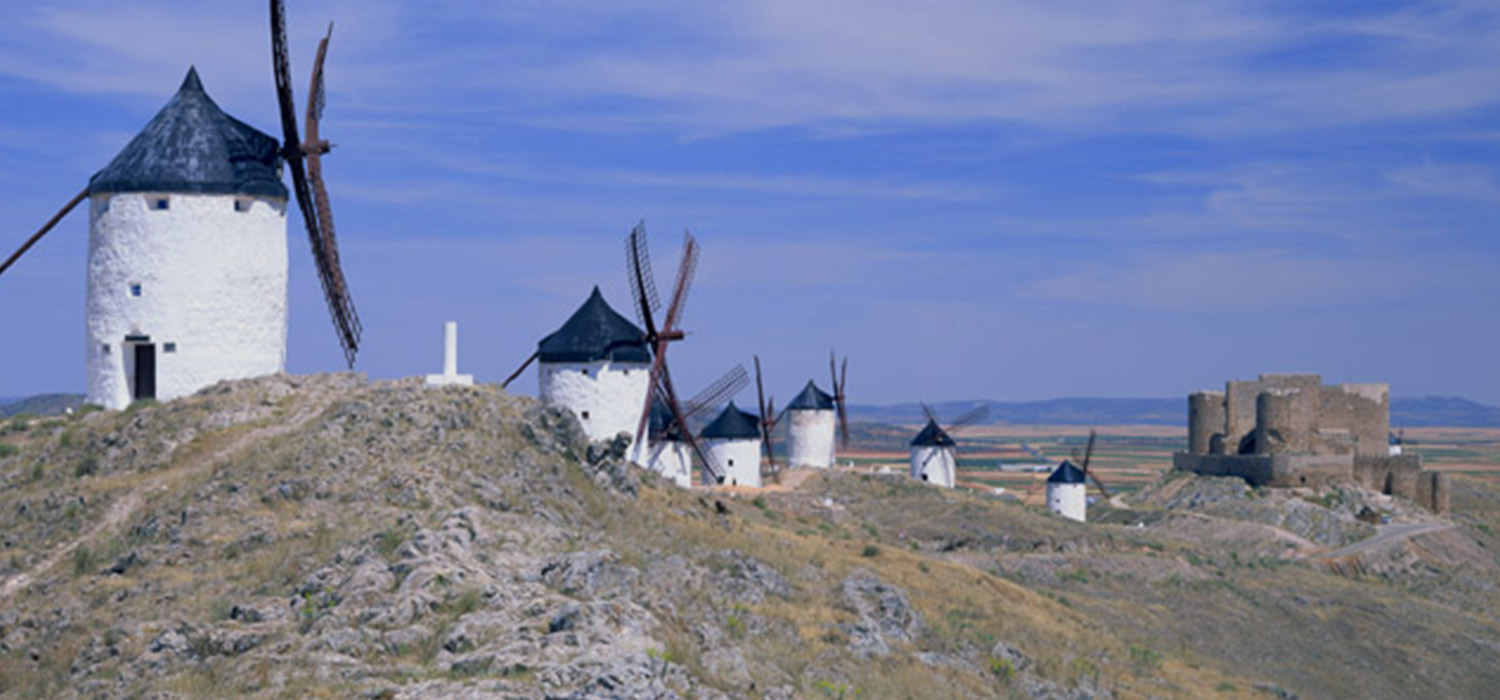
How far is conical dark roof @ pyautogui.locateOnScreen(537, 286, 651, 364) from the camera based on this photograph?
38.2 m

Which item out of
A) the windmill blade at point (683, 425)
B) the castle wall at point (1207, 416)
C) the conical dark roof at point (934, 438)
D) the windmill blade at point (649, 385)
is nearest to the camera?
the windmill blade at point (649, 385)

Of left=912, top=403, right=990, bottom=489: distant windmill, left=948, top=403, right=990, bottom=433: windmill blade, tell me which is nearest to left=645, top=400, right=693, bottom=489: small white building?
left=912, top=403, right=990, bottom=489: distant windmill

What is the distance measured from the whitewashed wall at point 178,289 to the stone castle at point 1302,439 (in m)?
45.0

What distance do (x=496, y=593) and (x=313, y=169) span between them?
1392cm

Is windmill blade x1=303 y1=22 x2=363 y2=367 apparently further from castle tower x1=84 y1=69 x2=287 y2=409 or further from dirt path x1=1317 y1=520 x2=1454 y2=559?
dirt path x1=1317 y1=520 x2=1454 y2=559

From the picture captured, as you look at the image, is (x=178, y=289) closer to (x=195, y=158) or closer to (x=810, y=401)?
(x=195, y=158)

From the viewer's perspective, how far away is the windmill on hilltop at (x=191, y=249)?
26594 mm

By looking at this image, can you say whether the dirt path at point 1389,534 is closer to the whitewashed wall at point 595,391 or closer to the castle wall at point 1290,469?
the castle wall at point 1290,469

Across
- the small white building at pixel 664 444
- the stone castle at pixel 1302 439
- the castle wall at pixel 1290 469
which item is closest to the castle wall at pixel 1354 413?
the stone castle at pixel 1302 439

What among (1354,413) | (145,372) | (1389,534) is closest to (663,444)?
(145,372)

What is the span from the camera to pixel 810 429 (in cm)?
6056

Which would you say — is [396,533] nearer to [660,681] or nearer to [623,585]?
[623,585]

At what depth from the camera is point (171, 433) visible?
2403cm

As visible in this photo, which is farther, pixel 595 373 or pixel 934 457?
pixel 934 457
